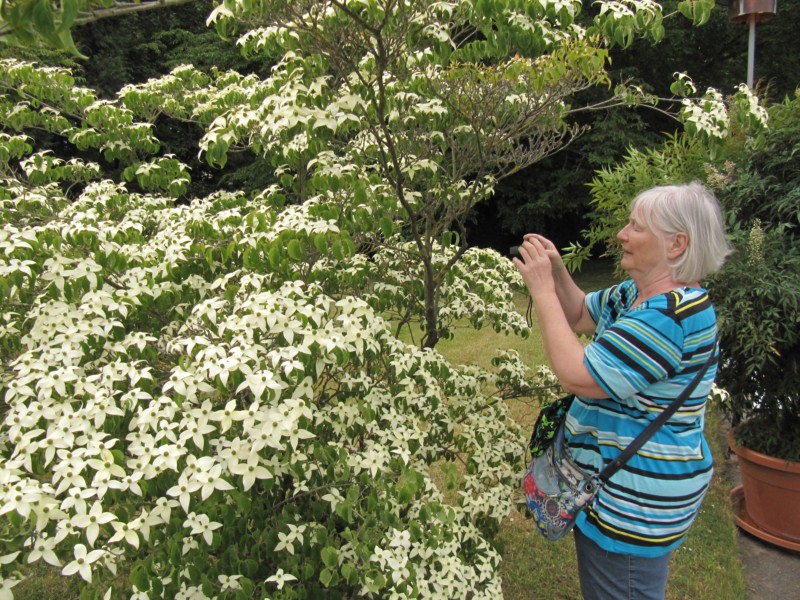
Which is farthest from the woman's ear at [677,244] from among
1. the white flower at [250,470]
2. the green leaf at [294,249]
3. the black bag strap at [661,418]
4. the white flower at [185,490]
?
the white flower at [185,490]

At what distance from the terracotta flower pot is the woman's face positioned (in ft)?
8.13

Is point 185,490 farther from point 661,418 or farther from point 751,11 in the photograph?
point 751,11

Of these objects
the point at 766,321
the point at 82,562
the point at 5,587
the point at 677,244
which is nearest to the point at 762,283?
the point at 766,321

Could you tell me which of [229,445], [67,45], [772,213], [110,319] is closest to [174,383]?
[229,445]

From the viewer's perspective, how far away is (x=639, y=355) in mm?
1613

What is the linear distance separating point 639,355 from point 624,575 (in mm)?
741

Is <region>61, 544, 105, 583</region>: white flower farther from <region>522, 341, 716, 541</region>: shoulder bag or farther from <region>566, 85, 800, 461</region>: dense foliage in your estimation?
<region>566, 85, 800, 461</region>: dense foliage

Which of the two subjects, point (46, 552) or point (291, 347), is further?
point (291, 347)

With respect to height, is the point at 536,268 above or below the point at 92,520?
above

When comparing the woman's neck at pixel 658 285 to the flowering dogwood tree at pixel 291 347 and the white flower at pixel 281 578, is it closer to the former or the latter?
the flowering dogwood tree at pixel 291 347

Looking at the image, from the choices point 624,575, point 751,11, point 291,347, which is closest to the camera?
point 291,347

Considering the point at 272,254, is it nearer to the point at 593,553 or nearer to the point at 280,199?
the point at 280,199

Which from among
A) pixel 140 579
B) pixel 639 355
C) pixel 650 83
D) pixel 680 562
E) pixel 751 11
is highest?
pixel 751 11

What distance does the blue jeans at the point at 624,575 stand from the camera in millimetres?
1838
